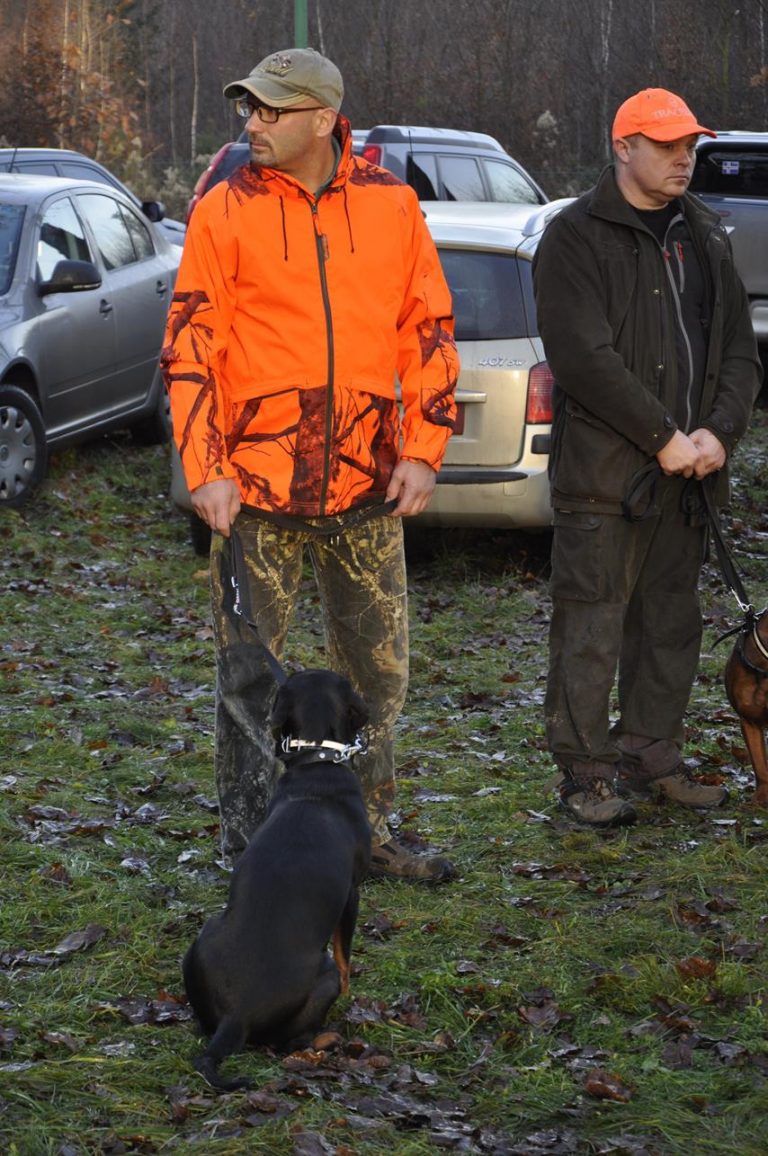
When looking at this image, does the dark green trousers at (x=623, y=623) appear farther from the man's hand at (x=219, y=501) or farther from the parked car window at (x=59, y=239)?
the parked car window at (x=59, y=239)

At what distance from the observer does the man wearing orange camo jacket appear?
14.4 ft

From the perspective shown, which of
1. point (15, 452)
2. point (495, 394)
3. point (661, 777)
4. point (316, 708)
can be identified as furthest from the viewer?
point (15, 452)

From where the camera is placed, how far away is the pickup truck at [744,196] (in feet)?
45.0

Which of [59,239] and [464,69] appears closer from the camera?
[59,239]

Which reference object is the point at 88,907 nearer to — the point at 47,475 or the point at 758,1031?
the point at 758,1031

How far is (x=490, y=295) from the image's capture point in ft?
29.3

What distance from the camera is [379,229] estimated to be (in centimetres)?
447

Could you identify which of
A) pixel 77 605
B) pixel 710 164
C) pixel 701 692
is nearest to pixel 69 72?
pixel 710 164

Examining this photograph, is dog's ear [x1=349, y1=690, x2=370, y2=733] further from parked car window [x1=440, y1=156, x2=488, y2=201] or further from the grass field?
parked car window [x1=440, y1=156, x2=488, y2=201]

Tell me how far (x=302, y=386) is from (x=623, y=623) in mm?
1721

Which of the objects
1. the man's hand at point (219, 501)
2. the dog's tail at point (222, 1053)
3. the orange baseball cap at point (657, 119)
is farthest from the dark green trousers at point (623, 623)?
the dog's tail at point (222, 1053)

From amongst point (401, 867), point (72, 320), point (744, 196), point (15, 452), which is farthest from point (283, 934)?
point (744, 196)

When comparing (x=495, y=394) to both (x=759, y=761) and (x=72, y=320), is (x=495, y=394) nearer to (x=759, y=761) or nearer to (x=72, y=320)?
(x=759, y=761)

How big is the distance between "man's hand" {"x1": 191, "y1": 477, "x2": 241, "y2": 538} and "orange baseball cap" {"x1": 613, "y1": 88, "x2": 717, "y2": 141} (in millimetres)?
1793
